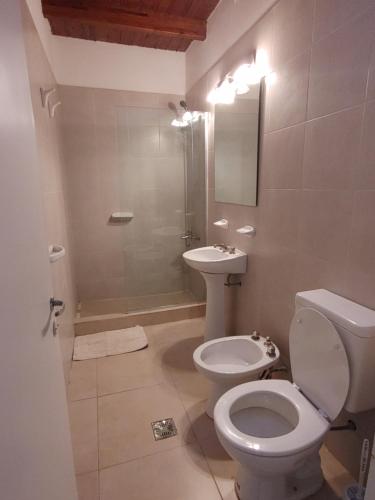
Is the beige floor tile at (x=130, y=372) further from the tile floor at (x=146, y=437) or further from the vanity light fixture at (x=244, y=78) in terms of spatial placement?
the vanity light fixture at (x=244, y=78)

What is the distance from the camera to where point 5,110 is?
674 mm

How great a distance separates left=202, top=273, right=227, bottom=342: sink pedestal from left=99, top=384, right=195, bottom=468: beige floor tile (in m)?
0.52

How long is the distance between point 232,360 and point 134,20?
2.75 meters

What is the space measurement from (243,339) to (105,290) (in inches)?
76.7

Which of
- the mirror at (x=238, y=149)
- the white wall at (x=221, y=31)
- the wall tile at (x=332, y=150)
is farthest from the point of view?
the mirror at (x=238, y=149)

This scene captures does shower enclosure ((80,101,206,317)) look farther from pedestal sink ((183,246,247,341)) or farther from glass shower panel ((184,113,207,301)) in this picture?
pedestal sink ((183,246,247,341))

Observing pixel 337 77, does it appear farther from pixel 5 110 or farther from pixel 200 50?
pixel 200 50

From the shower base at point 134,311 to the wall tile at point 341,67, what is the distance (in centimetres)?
214

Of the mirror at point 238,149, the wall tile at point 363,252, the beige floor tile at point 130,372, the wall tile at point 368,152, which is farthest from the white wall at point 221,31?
the beige floor tile at point 130,372

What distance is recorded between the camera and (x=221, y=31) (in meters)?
2.17

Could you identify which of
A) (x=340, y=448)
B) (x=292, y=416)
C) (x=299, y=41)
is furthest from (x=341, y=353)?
(x=299, y=41)

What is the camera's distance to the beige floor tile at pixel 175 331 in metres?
2.61

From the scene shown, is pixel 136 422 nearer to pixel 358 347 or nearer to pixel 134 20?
pixel 358 347

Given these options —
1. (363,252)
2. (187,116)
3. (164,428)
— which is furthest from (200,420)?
(187,116)
